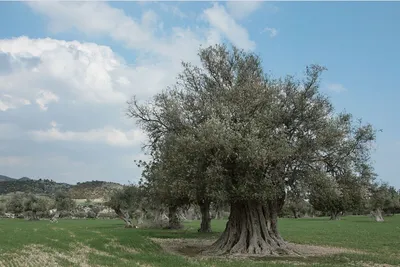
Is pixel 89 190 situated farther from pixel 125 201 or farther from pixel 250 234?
pixel 250 234

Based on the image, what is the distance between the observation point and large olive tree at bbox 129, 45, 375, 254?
91.0ft

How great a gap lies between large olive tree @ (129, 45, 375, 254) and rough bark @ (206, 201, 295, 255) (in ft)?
0.24

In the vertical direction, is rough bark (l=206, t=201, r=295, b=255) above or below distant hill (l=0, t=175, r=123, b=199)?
below

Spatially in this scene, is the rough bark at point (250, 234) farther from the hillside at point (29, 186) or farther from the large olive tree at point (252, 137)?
the hillside at point (29, 186)

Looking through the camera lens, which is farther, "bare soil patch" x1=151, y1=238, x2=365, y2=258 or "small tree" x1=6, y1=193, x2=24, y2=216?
"small tree" x1=6, y1=193, x2=24, y2=216

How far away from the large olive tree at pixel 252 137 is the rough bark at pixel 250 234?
7 cm

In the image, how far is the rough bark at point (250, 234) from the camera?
103 feet

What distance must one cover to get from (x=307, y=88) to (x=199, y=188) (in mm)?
11498

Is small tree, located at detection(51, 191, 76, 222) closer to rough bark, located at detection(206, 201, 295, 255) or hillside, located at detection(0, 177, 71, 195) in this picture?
hillside, located at detection(0, 177, 71, 195)

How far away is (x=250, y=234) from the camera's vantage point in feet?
106

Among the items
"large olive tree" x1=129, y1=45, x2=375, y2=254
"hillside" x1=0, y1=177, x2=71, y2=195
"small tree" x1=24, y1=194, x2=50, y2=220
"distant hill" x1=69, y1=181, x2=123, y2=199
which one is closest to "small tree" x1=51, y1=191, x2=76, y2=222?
"small tree" x1=24, y1=194, x2=50, y2=220

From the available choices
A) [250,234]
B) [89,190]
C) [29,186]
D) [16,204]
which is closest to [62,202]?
[16,204]

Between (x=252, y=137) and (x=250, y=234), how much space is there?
8.84 m

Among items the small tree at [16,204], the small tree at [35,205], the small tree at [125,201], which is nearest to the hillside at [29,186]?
the small tree at [16,204]
